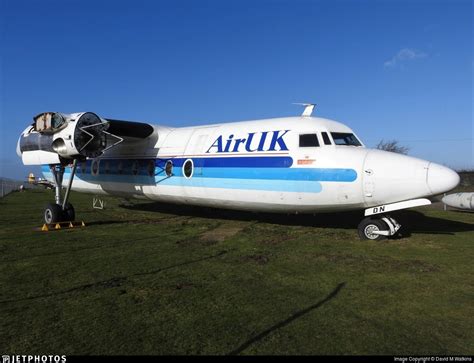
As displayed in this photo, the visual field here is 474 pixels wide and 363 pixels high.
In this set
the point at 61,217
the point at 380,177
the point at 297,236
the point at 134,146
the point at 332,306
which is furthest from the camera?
the point at 134,146

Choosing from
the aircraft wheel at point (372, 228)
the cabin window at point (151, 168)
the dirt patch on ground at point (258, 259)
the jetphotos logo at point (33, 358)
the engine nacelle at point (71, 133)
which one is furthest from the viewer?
the cabin window at point (151, 168)

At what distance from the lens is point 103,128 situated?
1391 centimetres

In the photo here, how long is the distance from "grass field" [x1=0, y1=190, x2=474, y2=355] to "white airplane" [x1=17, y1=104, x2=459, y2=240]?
125 centimetres

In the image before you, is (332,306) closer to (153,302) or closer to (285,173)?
(153,302)

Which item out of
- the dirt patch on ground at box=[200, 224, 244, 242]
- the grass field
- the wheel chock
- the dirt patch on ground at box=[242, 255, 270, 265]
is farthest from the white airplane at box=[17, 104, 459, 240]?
the dirt patch on ground at box=[242, 255, 270, 265]

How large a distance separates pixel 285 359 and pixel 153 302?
2556 mm

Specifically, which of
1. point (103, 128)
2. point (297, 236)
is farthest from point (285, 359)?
point (103, 128)

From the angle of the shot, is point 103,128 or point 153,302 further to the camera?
point 103,128

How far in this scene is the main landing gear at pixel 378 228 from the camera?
414 inches

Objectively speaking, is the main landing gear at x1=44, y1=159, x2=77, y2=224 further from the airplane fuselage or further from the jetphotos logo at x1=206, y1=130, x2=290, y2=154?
the jetphotos logo at x1=206, y1=130, x2=290, y2=154

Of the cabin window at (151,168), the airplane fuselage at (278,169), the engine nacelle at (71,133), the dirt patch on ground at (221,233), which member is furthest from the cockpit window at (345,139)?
the engine nacelle at (71,133)

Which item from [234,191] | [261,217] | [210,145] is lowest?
[261,217]

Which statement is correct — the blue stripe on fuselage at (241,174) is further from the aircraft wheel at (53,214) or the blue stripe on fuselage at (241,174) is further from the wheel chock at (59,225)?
the aircraft wheel at (53,214)

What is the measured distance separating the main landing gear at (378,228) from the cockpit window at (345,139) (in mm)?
2139
